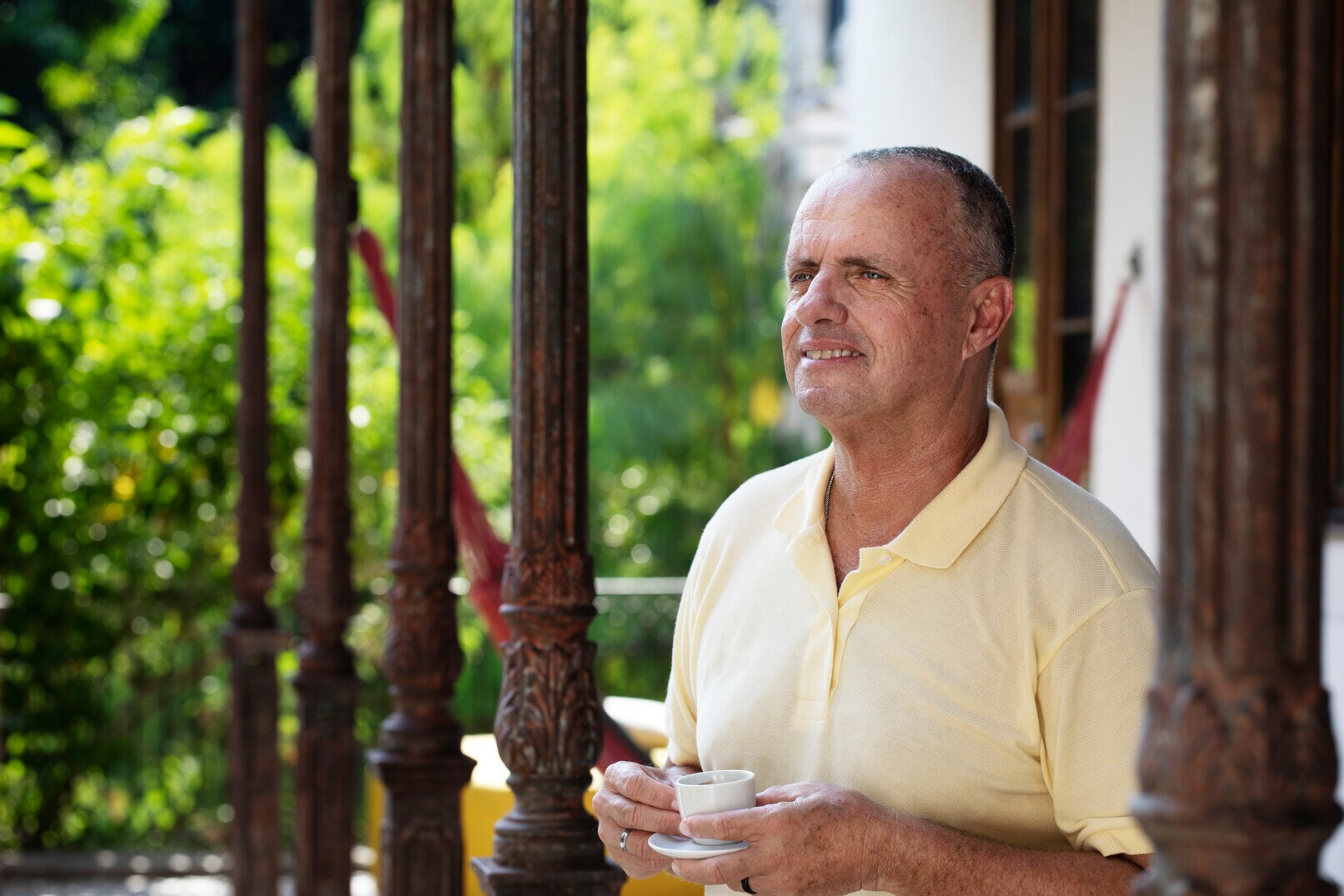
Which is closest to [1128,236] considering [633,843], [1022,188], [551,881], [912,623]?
[1022,188]

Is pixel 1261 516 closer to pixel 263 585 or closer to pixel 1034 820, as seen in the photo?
pixel 1034 820

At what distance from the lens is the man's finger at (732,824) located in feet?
5.10

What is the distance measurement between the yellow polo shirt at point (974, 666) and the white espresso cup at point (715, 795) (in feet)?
0.49

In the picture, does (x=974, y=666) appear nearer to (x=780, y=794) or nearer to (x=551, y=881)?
(x=780, y=794)

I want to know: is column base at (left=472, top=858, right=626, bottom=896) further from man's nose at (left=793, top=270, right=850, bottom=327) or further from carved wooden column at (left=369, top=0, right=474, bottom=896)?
man's nose at (left=793, top=270, right=850, bottom=327)

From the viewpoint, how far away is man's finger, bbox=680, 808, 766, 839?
61.2 inches

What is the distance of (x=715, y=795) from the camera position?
158cm

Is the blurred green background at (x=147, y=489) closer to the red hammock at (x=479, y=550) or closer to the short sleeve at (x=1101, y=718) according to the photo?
the red hammock at (x=479, y=550)

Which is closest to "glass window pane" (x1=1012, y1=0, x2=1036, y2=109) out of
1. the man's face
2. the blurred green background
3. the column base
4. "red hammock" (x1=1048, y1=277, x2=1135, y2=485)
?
"red hammock" (x1=1048, y1=277, x2=1135, y2=485)

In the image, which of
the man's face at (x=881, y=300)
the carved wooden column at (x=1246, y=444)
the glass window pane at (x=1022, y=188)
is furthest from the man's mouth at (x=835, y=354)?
the glass window pane at (x=1022, y=188)

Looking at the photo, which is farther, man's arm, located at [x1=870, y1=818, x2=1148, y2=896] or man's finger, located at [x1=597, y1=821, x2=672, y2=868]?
man's finger, located at [x1=597, y1=821, x2=672, y2=868]

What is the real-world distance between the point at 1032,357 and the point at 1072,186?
2.01 feet

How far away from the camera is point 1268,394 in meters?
1.01

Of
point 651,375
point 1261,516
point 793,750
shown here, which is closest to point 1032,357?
point 793,750
